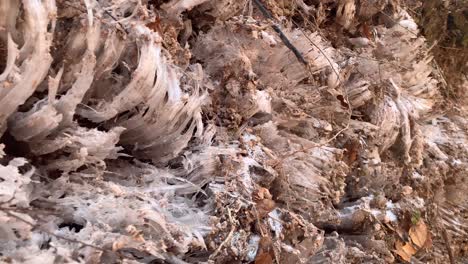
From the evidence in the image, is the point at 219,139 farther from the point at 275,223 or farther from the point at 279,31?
the point at 279,31

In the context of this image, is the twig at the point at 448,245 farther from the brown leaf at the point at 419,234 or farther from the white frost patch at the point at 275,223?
the white frost patch at the point at 275,223

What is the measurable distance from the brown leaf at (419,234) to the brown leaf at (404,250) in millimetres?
43

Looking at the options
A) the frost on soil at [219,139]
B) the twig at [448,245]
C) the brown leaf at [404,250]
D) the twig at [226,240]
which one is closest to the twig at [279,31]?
the frost on soil at [219,139]

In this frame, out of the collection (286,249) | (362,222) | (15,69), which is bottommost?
(362,222)

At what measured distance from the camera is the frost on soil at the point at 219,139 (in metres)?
1.26

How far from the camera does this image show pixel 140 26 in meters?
1.55

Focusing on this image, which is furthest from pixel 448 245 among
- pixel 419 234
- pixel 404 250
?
pixel 404 250

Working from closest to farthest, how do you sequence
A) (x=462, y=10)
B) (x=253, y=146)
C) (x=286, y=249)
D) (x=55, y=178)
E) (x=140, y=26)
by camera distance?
(x=55, y=178) → (x=140, y=26) → (x=286, y=249) → (x=253, y=146) → (x=462, y=10)

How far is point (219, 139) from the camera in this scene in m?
1.83

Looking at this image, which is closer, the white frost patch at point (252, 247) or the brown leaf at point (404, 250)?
the white frost patch at point (252, 247)

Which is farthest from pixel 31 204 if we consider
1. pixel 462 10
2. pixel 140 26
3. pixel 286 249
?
pixel 462 10

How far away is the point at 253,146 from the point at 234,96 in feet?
0.69

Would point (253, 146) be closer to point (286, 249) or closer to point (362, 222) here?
point (286, 249)

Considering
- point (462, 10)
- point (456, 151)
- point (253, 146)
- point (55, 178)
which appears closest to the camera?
point (55, 178)
